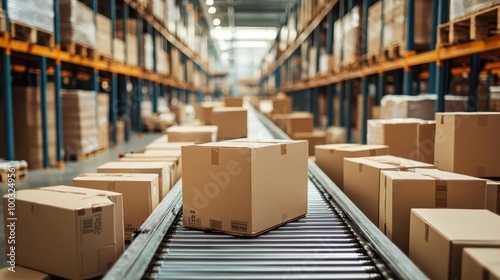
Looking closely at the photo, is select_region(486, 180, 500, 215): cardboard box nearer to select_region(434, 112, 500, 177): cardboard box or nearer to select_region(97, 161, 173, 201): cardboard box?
select_region(434, 112, 500, 177): cardboard box

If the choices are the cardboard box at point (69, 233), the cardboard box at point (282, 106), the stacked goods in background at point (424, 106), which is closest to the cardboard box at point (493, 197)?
the stacked goods in background at point (424, 106)

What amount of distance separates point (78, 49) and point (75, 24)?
0.61 metres

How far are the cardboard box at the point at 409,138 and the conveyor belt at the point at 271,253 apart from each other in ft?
5.37

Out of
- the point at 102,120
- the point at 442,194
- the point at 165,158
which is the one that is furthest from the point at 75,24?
the point at 442,194

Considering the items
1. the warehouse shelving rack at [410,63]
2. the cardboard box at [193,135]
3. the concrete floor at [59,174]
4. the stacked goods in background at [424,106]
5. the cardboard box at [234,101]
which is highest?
the warehouse shelving rack at [410,63]

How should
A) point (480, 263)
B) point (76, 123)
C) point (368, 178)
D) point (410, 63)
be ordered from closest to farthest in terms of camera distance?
1. point (480, 263)
2. point (368, 178)
3. point (410, 63)
4. point (76, 123)

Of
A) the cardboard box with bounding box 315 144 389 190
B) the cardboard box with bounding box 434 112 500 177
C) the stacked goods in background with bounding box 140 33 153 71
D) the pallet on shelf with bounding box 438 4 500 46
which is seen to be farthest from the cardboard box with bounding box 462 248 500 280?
the stacked goods in background with bounding box 140 33 153 71

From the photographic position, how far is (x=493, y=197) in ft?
9.73

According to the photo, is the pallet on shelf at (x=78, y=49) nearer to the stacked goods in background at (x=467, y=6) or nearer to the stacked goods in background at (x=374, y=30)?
the stacked goods in background at (x=374, y=30)

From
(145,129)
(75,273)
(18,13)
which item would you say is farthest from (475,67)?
(145,129)

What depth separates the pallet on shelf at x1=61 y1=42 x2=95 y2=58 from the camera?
21.4 feet

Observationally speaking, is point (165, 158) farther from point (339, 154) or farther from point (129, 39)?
point (129, 39)

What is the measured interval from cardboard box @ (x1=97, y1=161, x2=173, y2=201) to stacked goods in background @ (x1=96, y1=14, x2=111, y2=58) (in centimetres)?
469

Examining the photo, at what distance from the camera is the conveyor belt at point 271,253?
1.89 m
